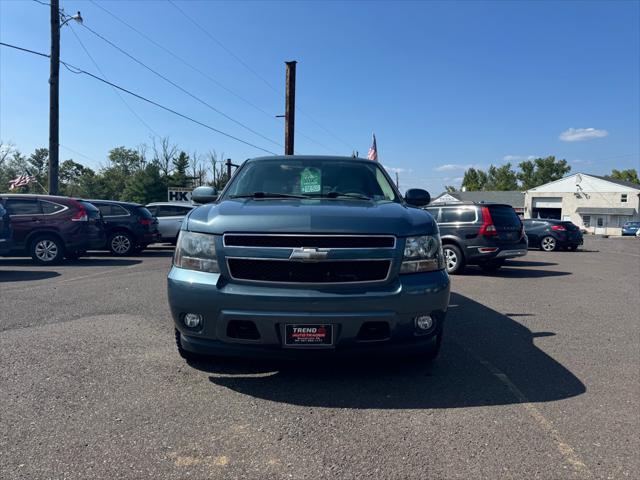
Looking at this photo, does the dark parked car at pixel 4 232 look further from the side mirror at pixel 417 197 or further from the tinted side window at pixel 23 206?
the side mirror at pixel 417 197

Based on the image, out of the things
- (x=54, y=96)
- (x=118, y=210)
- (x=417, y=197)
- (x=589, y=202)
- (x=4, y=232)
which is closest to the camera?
(x=417, y=197)

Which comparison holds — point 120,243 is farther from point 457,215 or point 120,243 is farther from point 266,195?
point 266,195

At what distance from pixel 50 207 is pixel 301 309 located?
10425mm

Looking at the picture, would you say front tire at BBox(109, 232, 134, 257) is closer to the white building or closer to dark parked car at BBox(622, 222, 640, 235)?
dark parked car at BBox(622, 222, 640, 235)

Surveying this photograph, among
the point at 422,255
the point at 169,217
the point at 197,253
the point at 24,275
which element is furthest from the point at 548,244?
the point at 197,253

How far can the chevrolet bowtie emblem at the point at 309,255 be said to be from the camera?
126 inches

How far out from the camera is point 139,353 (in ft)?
14.0

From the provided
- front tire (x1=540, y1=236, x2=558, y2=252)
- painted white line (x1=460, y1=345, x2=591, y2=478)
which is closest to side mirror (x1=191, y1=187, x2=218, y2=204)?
painted white line (x1=460, y1=345, x2=591, y2=478)

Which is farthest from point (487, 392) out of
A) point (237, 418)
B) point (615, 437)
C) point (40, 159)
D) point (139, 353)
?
point (40, 159)

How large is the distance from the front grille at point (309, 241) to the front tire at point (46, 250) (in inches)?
382

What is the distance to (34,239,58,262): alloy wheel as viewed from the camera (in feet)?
36.9

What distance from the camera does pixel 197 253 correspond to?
3426mm

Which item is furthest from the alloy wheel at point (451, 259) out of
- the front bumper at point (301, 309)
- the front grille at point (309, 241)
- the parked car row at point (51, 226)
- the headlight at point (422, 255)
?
the parked car row at point (51, 226)

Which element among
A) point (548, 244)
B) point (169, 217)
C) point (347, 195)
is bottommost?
point (548, 244)
